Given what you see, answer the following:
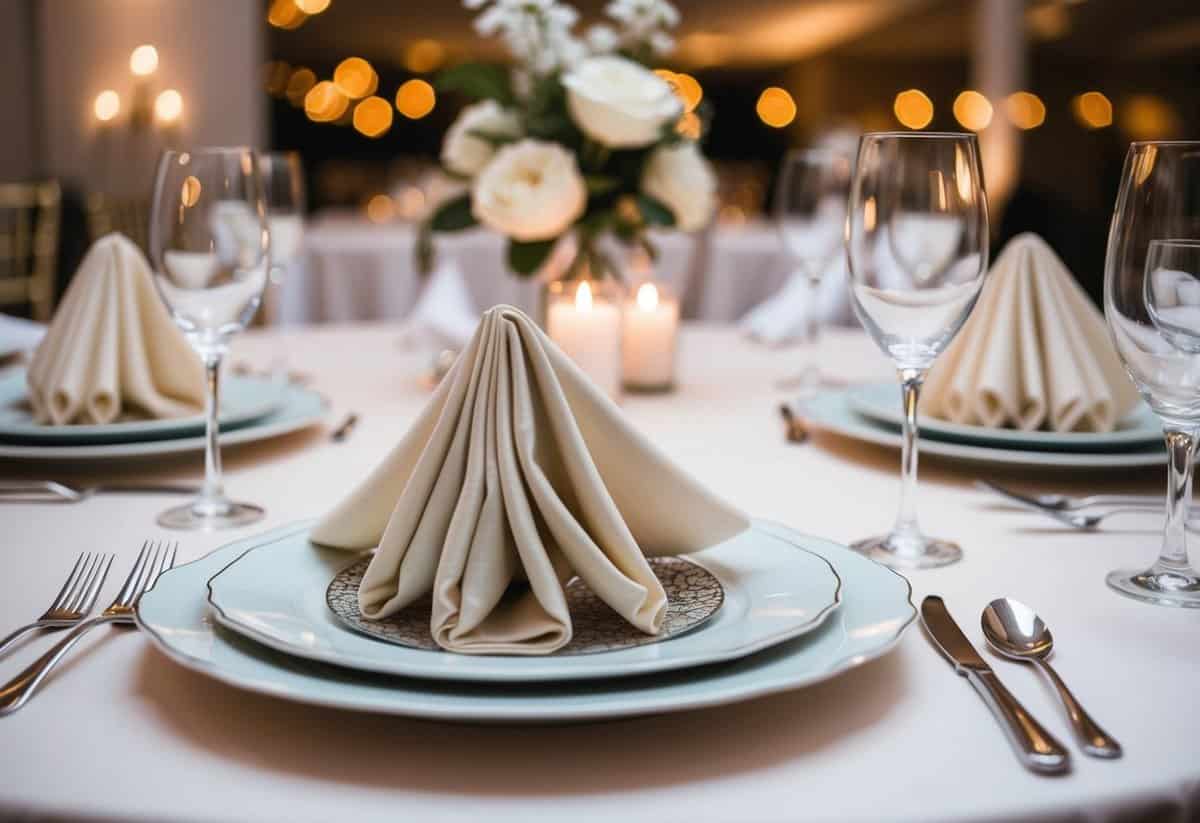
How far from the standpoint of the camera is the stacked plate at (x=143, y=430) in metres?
1.04

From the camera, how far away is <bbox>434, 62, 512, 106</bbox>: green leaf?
1511 millimetres

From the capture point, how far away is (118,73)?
649 centimetres

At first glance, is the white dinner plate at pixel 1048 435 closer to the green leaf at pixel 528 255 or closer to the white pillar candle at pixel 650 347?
the white pillar candle at pixel 650 347

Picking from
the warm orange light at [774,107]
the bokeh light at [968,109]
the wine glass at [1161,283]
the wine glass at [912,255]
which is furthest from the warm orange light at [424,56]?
the wine glass at [1161,283]

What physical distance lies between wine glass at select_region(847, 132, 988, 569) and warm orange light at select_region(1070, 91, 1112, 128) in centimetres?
817

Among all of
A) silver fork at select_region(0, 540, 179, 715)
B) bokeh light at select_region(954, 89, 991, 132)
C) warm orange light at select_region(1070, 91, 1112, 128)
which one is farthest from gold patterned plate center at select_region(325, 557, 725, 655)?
bokeh light at select_region(954, 89, 991, 132)

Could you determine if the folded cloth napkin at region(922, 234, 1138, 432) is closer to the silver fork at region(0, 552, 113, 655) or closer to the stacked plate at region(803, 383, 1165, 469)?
the stacked plate at region(803, 383, 1165, 469)

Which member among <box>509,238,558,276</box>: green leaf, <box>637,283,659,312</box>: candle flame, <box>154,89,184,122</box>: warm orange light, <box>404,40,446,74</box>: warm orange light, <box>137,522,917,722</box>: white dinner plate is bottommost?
<box>137,522,917,722</box>: white dinner plate

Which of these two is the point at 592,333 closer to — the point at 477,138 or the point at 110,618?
the point at 477,138

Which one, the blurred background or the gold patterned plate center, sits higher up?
the blurred background

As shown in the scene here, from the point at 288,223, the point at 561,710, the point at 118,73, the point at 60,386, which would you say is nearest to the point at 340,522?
the point at 561,710

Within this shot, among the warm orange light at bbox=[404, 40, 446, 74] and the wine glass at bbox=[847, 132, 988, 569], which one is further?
the warm orange light at bbox=[404, 40, 446, 74]

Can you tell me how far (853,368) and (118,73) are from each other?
233 inches

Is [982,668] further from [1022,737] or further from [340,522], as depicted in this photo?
[340,522]
